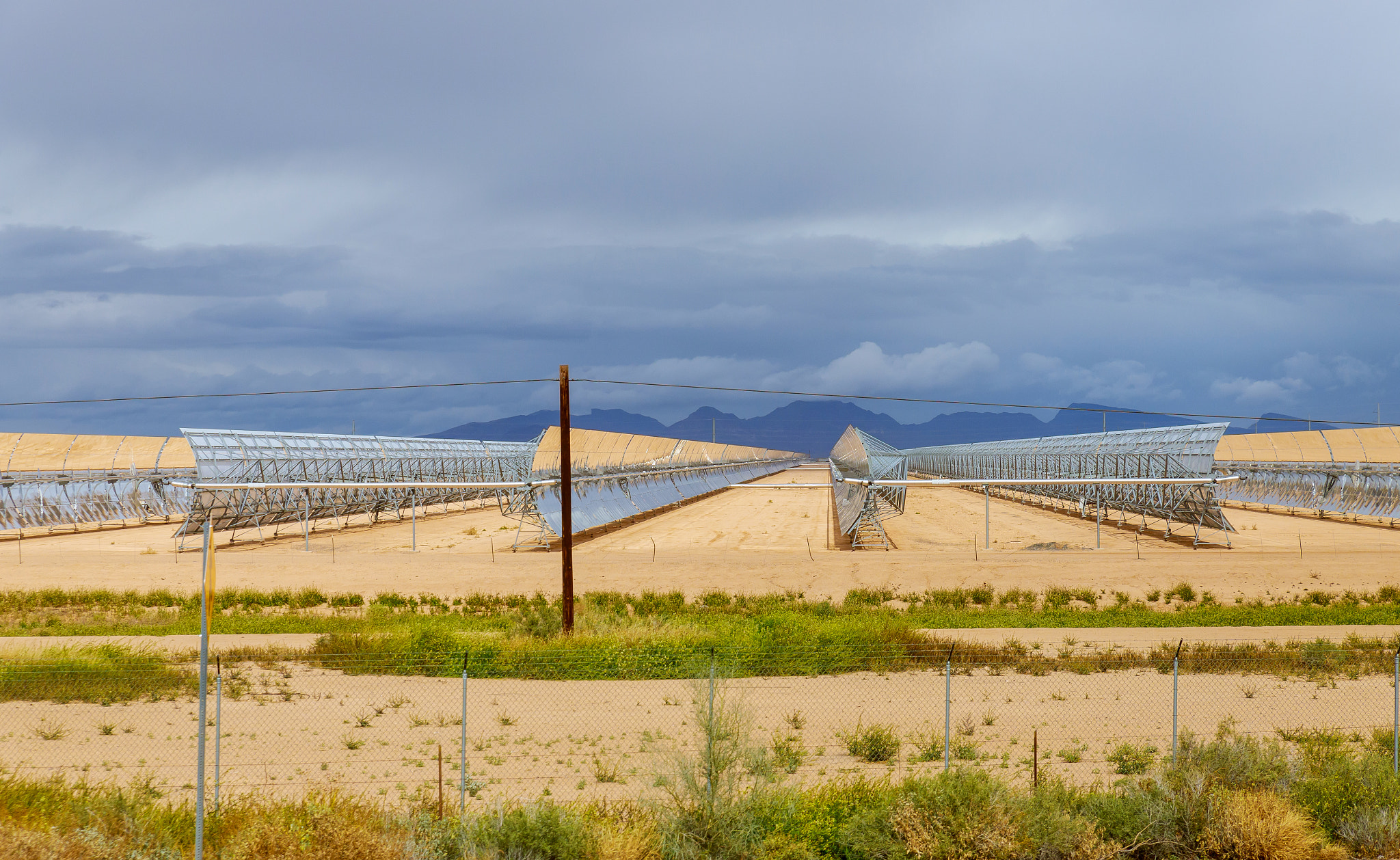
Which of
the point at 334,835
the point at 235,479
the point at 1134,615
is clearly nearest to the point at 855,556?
the point at 1134,615

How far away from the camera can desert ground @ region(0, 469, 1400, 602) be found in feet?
78.5

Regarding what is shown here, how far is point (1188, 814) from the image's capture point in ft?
27.0

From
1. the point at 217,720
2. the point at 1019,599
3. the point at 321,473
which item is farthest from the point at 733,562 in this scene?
the point at 321,473

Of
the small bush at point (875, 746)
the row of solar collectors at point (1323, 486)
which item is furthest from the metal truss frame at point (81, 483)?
the row of solar collectors at point (1323, 486)

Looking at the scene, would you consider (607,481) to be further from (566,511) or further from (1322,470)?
(1322,470)

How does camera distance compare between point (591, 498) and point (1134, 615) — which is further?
point (591, 498)

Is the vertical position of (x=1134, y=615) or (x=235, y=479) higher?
(x=235, y=479)

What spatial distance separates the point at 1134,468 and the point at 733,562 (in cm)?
2040

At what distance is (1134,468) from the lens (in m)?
37.2

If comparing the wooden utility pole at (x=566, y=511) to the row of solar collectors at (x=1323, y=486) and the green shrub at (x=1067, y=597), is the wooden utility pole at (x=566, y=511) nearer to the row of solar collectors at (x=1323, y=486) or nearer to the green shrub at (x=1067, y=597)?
the green shrub at (x=1067, y=597)

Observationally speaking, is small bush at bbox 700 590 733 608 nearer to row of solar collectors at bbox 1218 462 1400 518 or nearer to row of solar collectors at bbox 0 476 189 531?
row of solar collectors at bbox 0 476 189 531

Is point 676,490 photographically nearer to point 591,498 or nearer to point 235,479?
point 591,498

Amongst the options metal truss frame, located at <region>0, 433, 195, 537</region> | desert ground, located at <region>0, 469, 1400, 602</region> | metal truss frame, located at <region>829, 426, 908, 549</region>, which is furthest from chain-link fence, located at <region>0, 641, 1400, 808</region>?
metal truss frame, located at <region>0, 433, 195, 537</region>

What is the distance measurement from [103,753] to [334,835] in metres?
5.16
